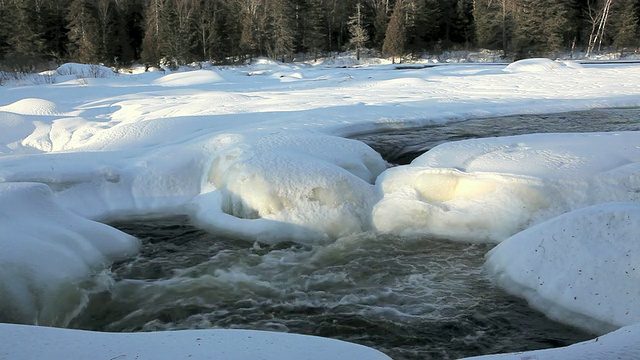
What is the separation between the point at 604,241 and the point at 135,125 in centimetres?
751

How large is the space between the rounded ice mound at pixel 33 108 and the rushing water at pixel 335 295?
24.4ft

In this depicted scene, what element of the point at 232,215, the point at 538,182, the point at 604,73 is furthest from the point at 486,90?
the point at 232,215

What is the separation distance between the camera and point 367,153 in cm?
730

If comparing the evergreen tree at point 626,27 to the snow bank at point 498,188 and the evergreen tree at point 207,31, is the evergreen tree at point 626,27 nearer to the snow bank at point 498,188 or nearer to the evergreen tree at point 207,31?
the evergreen tree at point 207,31

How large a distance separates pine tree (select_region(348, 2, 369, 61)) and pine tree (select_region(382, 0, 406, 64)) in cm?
199

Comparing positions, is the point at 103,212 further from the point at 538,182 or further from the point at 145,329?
the point at 538,182

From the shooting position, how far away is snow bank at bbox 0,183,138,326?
12.6ft

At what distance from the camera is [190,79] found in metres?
20.0

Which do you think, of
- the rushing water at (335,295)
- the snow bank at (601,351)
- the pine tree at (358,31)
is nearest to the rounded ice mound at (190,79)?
the rushing water at (335,295)

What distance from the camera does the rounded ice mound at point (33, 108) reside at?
1149 cm

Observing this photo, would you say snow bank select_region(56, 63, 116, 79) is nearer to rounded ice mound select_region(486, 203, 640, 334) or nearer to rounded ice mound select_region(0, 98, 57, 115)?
rounded ice mound select_region(0, 98, 57, 115)

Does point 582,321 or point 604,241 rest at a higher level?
point 604,241

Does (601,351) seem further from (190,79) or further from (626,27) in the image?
(626,27)

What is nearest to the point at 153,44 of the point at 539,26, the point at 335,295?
the point at 539,26
